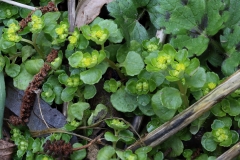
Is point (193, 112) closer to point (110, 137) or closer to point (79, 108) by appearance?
point (110, 137)

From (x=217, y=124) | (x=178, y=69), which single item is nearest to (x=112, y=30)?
(x=178, y=69)

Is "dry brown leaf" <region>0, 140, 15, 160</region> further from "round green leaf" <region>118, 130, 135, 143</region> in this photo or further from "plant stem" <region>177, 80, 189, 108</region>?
"plant stem" <region>177, 80, 189, 108</region>

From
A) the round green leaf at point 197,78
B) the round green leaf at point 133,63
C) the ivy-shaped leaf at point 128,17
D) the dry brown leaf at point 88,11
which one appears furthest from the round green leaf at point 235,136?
the dry brown leaf at point 88,11

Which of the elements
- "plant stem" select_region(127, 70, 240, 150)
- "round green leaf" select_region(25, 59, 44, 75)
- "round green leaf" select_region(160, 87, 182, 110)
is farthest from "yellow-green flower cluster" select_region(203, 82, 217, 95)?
"round green leaf" select_region(25, 59, 44, 75)

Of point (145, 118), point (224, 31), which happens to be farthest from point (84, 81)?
point (224, 31)

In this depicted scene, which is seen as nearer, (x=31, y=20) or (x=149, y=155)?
(x=149, y=155)

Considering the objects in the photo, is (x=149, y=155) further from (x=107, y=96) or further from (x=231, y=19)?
(x=231, y=19)

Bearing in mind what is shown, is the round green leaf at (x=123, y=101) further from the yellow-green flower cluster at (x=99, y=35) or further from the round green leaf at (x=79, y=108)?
the yellow-green flower cluster at (x=99, y=35)
